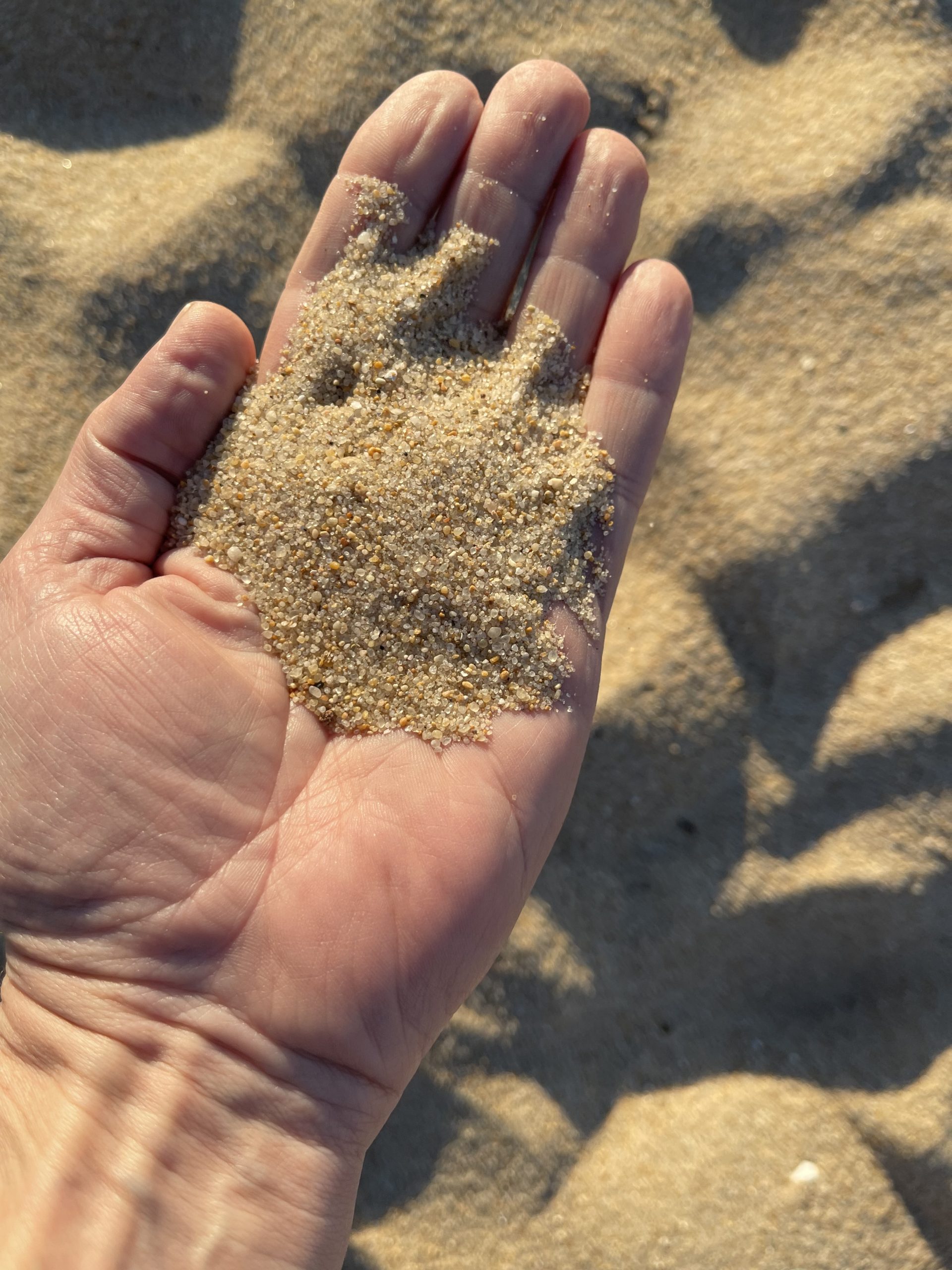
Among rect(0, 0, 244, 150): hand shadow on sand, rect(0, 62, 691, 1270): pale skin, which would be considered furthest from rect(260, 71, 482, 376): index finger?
rect(0, 0, 244, 150): hand shadow on sand

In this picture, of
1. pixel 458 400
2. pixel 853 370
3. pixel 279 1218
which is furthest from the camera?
pixel 853 370

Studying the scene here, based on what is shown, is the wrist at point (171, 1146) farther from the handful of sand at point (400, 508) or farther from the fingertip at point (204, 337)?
the fingertip at point (204, 337)

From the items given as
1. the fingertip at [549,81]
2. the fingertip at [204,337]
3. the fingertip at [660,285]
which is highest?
the fingertip at [549,81]

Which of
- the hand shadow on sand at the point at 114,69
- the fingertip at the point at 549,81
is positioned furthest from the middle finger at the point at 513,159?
the hand shadow on sand at the point at 114,69

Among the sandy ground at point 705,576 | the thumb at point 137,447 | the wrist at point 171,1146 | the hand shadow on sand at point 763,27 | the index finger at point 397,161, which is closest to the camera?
the wrist at point 171,1146

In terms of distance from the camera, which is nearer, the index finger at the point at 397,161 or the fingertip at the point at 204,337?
the fingertip at the point at 204,337

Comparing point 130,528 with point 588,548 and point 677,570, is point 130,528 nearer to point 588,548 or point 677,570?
point 588,548

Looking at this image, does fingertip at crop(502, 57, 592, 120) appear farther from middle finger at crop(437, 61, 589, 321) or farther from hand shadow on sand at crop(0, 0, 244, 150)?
hand shadow on sand at crop(0, 0, 244, 150)

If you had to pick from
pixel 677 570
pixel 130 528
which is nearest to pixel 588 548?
pixel 677 570
